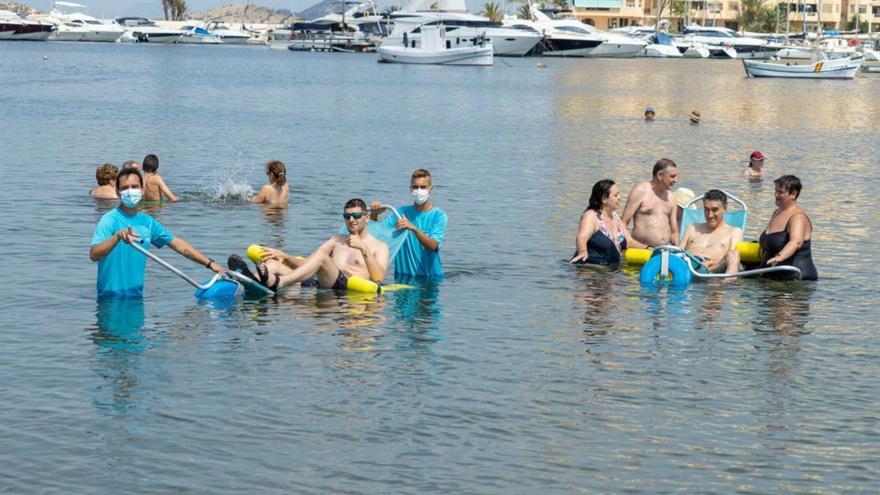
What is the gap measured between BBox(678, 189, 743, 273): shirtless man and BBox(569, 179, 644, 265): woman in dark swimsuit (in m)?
0.91

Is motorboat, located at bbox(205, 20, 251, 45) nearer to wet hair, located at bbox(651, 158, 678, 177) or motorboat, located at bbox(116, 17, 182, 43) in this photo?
motorboat, located at bbox(116, 17, 182, 43)

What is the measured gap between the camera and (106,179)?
22234mm

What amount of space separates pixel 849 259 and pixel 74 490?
12.9m

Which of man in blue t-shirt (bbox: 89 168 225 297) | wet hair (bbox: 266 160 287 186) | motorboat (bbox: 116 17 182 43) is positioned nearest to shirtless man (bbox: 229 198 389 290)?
man in blue t-shirt (bbox: 89 168 225 297)

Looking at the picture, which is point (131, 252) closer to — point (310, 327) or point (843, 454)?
point (310, 327)

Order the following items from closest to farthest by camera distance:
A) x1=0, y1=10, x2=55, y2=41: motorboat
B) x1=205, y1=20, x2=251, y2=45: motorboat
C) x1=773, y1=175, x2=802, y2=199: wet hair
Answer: x1=773, y1=175, x2=802, y2=199: wet hair < x1=0, y1=10, x2=55, y2=41: motorboat < x1=205, y1=20, x2=251, y2=45: motorboat

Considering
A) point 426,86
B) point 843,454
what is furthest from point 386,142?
point 426,86

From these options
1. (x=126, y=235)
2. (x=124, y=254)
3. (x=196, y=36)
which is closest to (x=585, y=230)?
(x=124, y=254)

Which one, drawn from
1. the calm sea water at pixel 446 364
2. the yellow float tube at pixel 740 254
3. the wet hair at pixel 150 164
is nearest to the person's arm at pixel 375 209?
the calm sea water at pixel 446 364

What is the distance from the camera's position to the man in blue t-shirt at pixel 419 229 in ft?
49.5

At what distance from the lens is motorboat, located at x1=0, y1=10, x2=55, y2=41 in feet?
492

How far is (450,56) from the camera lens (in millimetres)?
106125

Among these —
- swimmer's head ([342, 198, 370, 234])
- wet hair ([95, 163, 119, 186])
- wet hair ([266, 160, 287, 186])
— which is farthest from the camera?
wet hair ([266, 160, 287, 186])

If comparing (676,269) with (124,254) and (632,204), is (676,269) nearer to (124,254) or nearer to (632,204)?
(632,204)
